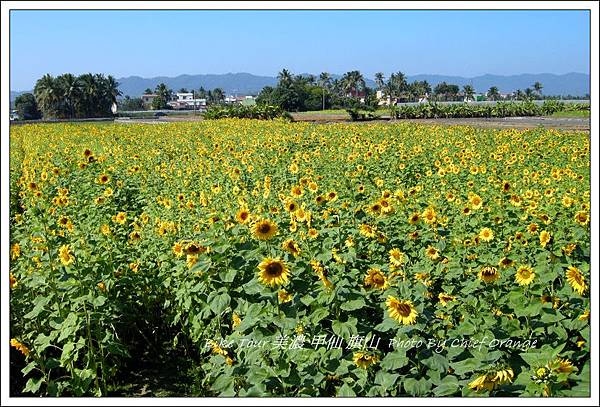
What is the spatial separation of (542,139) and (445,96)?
79.2 m

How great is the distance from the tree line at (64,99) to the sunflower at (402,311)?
45378 mm

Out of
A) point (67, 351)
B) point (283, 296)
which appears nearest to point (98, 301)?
point (67, 351)

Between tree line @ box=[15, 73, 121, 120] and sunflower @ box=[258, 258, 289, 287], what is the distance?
4510 cm

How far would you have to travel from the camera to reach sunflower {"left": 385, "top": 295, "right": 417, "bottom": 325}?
8.42 feet

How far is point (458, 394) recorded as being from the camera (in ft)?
8.13

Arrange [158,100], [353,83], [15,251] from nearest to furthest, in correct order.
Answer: [15,251]
[158,100]
[353,83]

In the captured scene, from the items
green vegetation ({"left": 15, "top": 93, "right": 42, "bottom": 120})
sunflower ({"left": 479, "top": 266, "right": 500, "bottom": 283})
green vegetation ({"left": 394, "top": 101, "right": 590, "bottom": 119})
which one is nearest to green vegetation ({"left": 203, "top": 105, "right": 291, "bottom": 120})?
green vegetation ({"left": 394, "top": 101, "right": 590, "bottom": 119})

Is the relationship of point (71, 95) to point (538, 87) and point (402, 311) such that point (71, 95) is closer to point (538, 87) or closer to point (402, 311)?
point (402, 311)

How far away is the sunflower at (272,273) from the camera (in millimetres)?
2645

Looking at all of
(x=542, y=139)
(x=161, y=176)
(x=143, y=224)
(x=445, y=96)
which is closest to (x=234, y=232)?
(x=143, y=224)

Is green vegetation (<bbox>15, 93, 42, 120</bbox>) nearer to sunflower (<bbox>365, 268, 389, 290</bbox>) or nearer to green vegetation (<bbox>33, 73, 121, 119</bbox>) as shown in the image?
green vegetation (<bbox>33, 73, 121, 119</bbox>)

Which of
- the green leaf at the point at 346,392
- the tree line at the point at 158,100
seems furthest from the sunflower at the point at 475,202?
the tree line at the point at 158,100

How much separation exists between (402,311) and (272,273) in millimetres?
583

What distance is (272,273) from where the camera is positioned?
265cm
